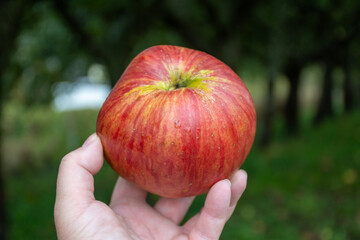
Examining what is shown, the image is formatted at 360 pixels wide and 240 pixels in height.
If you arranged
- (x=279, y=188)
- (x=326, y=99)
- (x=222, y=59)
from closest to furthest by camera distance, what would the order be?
1. (x=279, y=188)
2. (x=222, y=59)
3. (x=326, y=99)

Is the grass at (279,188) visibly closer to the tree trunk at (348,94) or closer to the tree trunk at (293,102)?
the tree trunk at (293,102)

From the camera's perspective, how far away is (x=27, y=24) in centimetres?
473

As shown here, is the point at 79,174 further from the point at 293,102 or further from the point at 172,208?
the point at 293,102

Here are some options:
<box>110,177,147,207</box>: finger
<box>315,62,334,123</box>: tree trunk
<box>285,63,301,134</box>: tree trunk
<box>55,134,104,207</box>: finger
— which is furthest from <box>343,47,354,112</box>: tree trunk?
<box>55,134,104,207</box>: finger

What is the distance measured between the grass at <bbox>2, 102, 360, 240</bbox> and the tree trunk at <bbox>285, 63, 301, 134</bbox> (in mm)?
1286

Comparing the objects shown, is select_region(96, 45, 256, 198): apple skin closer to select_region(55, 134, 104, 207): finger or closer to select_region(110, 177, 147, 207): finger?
select_region(55, 134, 104, 207): finger

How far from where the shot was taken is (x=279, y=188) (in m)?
5.44

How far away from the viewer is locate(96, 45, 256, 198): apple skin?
1.53m

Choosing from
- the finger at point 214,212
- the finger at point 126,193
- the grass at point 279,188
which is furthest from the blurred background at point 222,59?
the finger at point 214,212

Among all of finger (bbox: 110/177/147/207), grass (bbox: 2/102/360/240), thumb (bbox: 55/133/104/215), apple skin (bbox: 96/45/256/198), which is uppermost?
apple skin (bbox: 96/45/256/198)

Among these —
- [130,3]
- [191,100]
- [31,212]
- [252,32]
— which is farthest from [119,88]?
[252,32]

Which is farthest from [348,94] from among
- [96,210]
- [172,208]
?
[96,210]

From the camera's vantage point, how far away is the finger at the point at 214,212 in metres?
1.65

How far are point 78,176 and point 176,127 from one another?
59 centimetres
